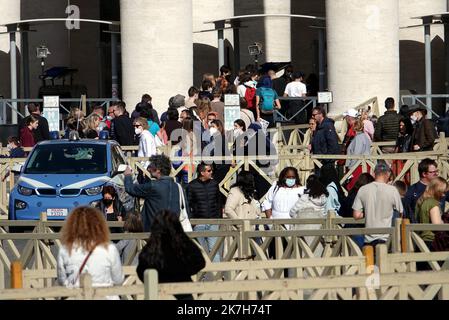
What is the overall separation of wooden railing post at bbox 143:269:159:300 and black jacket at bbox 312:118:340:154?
46.8ft

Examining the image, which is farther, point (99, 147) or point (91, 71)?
point (91, 71)

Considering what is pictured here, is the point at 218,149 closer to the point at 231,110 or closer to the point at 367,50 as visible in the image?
the point at 231,110

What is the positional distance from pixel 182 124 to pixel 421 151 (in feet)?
13.1

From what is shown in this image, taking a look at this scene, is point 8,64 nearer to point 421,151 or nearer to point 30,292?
point 421,151

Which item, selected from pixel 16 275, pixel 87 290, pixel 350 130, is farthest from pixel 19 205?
pixel 87 290

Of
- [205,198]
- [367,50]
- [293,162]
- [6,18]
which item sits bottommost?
[205,198]

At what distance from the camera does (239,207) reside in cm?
1894

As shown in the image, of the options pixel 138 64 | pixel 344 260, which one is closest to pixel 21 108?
pixel 138 64

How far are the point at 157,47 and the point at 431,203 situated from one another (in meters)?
15.6

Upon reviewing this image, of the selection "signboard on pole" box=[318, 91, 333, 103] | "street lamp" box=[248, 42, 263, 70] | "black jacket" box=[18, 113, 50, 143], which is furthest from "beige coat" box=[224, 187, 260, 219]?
"street lamp" box=[248, 42, 263, 70]

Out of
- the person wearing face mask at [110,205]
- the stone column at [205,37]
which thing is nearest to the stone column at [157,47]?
the stone column at [205,37]

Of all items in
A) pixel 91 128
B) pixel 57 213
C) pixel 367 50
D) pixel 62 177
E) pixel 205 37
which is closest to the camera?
pixel 57 213

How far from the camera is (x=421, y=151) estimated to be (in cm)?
2452

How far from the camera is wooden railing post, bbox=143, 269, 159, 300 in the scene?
1110cm
